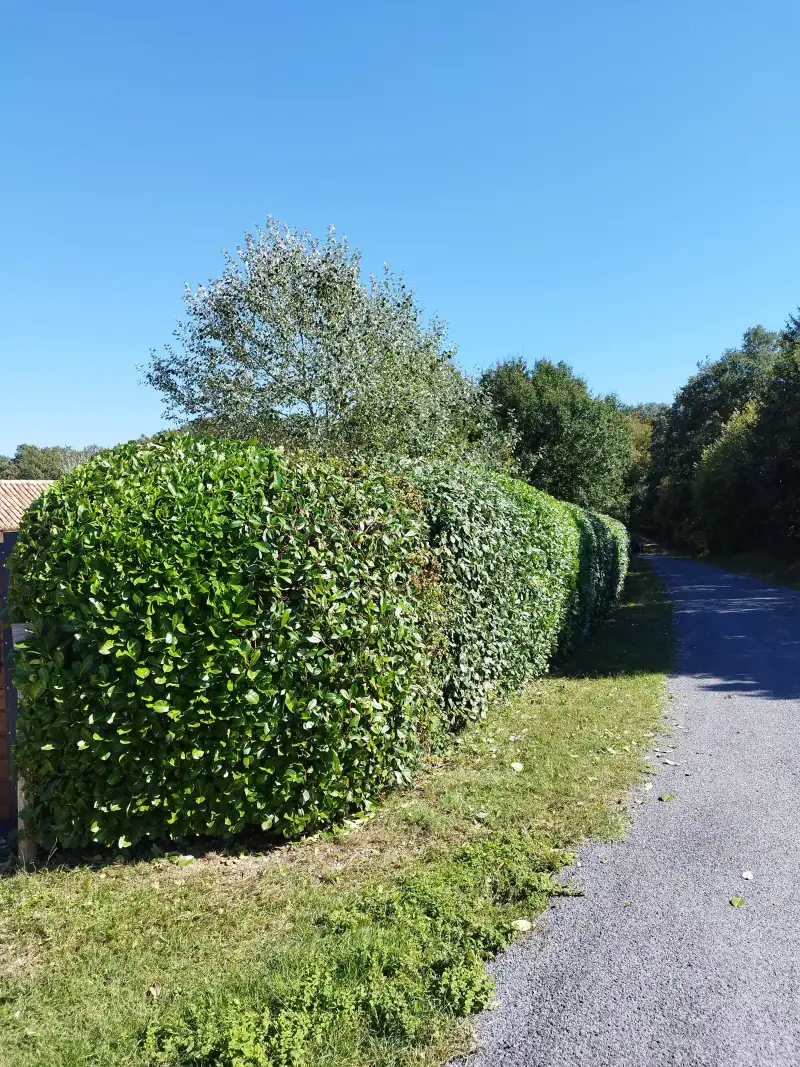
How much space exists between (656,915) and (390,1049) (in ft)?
5.32

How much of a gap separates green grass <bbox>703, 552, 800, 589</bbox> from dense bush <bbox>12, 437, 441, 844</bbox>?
926 inches

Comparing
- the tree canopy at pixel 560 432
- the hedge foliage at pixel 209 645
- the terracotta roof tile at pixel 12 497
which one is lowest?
the hedge foliage at pixel 209 645

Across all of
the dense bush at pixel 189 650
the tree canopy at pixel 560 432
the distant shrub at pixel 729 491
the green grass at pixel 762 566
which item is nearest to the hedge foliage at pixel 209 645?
the dense bush at pixel 189 650

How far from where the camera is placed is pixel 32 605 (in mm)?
4055

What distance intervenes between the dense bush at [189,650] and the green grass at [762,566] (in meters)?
23.5

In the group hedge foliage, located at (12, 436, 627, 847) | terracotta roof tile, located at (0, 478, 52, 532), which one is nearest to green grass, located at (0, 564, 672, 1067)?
hedge foliage, located at (12, 436, 627, 847)

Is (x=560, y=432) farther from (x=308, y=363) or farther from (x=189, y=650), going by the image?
(x=189, y=650)

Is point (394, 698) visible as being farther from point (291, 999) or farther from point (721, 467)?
point (721, 467)

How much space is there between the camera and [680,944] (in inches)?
130

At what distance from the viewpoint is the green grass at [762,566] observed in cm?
2646

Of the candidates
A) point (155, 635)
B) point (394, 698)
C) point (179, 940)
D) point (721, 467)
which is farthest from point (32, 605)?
point (721, 467)

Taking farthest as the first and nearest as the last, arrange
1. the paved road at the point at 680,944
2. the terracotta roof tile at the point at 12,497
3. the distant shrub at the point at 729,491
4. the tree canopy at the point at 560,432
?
the distant shrub at the point at 729,491 → the tree canopy at the point at 560,432 → the terracotta roof tile at the point at 12,497 → the paved road at the point at 680,944

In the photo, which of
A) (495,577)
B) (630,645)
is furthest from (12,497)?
(495,577)

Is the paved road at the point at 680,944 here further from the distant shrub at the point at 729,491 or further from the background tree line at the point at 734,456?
the distant shrub at the point at 729,491
